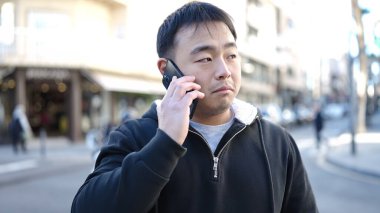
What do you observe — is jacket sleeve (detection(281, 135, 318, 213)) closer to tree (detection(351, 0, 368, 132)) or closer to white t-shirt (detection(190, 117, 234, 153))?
white t-shirt (detection(190, 117, 234, 153))

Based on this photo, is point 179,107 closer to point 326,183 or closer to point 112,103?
point 326,183

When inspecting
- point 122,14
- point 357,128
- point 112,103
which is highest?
point 122,14

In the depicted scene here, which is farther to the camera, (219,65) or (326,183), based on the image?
(326,183)

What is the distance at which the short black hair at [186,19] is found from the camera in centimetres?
150

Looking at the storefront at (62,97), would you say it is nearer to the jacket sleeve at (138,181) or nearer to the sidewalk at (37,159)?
the sidewalk at (37,159)

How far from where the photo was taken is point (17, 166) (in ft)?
38.2

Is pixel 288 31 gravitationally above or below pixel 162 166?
above

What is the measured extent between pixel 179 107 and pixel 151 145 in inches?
5.7

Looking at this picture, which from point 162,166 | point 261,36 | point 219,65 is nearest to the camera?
point 162,166

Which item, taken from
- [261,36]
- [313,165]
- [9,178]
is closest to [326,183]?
[313,165]

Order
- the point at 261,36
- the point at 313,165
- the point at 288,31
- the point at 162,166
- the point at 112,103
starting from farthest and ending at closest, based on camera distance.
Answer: the point at 288,31, the point at 261,36, the point at 112,103, the point at 313,165, the point at 162,166

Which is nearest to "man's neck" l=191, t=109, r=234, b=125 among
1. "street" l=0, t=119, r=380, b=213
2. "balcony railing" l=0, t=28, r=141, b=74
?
"street" l=0, t=119, r=380, b=213

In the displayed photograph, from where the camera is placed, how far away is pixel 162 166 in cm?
121

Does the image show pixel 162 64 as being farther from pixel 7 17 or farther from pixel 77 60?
pixel 7 17
